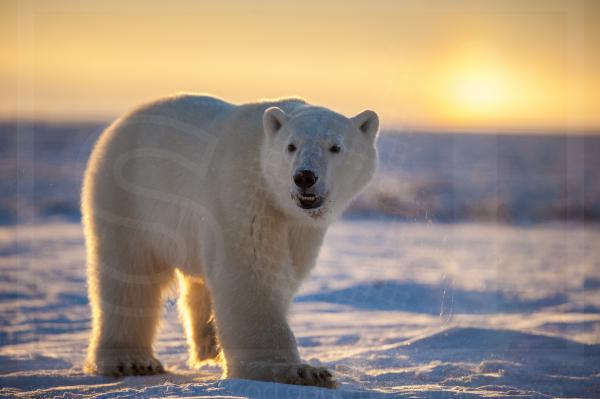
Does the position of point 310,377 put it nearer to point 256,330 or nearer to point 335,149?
point 256,330

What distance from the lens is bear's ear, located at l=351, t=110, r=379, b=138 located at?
14.8ft

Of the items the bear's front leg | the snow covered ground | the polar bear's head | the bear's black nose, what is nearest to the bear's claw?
the bear's front leg

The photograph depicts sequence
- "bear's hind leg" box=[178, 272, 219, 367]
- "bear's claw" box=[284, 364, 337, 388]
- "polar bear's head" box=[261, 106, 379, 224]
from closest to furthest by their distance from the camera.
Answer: "bear's claw" box=[284, 364, 337, 388] → "polar bear's head" box=[261, 106, 379, 224] → "bear's hind leg" box=[178, 272, 219, 367]

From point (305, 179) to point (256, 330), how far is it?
83 cm

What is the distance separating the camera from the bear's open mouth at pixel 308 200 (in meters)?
4.01

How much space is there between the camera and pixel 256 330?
13.4 ft

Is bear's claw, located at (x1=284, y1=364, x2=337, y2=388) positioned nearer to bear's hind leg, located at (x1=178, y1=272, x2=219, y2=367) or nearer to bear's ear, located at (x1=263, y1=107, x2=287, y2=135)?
bear's ear, located at (x1=263, y1=107, x2=287, y2=135)

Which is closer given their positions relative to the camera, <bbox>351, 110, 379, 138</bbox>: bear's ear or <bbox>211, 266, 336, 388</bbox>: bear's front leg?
<bbox>211, 266, 336, 388</bbox>: bear's front leg

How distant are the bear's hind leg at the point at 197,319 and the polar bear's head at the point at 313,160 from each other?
1.39 metres

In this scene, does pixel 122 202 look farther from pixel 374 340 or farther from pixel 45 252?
pixel 45 252

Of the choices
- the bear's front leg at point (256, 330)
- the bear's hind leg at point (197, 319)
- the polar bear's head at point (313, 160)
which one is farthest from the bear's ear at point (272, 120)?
the bear's hind leg at point (197, 319)

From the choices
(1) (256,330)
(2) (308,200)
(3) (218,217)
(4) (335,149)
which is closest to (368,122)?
(4) (335,149)

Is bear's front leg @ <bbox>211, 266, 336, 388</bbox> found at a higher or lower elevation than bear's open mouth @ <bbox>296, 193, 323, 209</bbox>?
lower

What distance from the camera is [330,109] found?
448 cm
